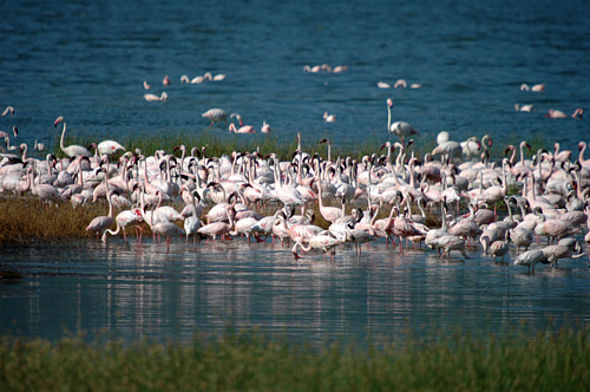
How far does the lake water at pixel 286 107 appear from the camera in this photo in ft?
32.4

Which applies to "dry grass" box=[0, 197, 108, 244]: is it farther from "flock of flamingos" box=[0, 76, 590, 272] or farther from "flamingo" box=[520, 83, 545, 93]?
"flamingo" box=[520, 83, 545, 93]

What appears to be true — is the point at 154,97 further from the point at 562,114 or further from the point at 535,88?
the point at 535,88

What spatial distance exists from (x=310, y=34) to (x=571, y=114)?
1039 inches

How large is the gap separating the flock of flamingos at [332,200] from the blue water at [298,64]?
11.6 metres

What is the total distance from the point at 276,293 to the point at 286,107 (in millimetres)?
35112

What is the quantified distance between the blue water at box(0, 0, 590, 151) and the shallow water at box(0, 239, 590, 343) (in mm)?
20731

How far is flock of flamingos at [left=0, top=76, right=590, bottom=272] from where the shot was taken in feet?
48.8

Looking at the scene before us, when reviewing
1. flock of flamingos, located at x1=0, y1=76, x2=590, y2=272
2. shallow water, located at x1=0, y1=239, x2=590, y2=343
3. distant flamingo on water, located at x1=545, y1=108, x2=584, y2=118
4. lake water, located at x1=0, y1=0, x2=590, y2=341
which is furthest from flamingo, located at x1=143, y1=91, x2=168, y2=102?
shallow water, located at x1=0, y1=239, x2=590, y2=343

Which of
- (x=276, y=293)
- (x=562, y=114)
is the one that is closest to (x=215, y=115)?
(x=562, y=114)

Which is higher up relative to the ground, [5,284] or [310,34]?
[310,34]

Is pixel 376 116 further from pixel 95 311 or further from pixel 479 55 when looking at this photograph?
pixel 95 311

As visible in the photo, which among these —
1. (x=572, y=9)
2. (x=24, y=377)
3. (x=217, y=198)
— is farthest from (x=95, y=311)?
(x=572, y=9)

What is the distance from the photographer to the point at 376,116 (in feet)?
143

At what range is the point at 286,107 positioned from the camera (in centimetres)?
4569
